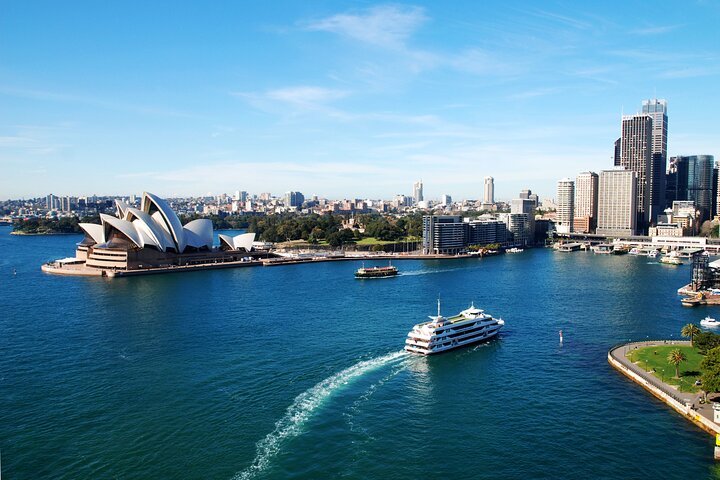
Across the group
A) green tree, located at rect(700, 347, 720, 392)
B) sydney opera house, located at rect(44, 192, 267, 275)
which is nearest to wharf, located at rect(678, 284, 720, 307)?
green tree, located at rect(700, 347, 720, 392)

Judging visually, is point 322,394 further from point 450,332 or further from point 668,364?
point 668,364

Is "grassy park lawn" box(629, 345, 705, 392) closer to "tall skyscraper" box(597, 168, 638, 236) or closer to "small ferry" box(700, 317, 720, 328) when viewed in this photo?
"small ferry" box(700, 317, 720, 328)

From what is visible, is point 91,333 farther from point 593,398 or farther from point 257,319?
point 593,398

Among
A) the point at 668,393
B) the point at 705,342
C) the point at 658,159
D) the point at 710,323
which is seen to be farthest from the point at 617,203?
the point at 668,393

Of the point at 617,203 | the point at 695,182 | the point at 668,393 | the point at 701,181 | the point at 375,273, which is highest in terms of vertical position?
the point at 701,181

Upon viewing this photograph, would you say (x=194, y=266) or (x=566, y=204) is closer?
(x=194, y=266)
